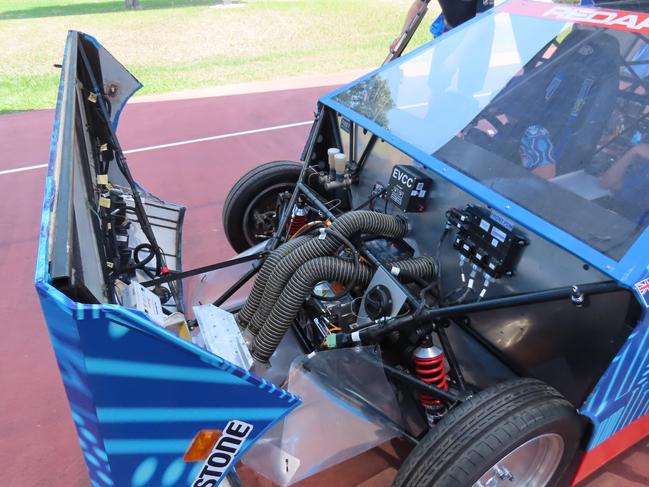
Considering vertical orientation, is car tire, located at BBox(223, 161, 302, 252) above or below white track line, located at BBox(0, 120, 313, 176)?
above

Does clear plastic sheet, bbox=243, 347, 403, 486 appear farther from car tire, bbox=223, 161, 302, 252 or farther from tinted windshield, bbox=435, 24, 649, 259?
car tire, bbox=223, 161, 302, 252

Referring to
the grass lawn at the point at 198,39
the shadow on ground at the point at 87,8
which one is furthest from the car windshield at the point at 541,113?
the shadow on ground at the point at 87,8

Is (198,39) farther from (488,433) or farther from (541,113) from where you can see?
(488,433)

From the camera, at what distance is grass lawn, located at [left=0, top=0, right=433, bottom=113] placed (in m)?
9.67

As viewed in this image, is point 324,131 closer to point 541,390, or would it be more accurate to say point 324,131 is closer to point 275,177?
point 275,177

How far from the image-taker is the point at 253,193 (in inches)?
121

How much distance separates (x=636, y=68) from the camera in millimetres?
2229

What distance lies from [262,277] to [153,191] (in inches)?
121

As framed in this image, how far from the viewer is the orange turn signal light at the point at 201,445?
1487 mm

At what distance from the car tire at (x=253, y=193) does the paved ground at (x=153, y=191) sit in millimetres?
775

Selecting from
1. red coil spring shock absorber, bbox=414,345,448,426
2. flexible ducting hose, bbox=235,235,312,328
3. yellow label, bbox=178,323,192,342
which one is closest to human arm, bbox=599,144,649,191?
red coil spring shock absorber, bbox=414,345,448,426

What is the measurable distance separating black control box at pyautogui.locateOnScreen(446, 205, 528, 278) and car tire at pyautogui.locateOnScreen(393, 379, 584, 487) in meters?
0.42

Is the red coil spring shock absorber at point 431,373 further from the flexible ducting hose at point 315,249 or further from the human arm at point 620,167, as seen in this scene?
the human arm at point 620,167

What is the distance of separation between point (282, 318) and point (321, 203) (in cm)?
71
